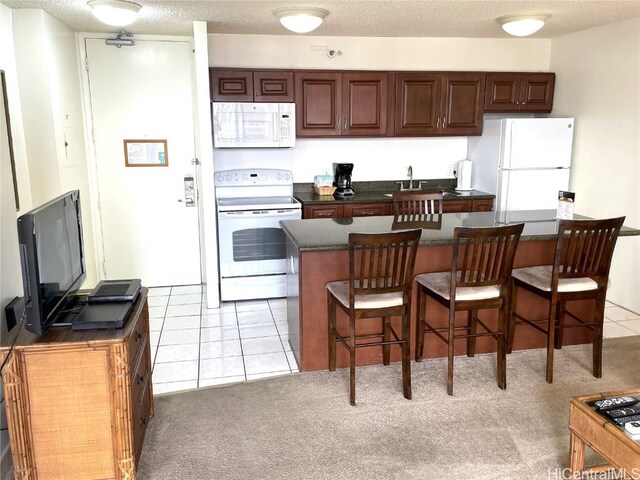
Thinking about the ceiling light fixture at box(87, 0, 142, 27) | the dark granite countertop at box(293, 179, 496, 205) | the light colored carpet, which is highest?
the ceiling light fixture at box(87, 0, 142, 27)

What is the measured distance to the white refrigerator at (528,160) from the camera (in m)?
4.98

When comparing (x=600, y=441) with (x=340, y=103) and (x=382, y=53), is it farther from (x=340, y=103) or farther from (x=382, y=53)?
(x=382, y=53)

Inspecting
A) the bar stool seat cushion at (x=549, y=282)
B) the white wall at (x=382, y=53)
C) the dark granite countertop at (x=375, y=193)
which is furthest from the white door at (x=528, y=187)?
the bar stool seat cushion at (x=549, y=282)

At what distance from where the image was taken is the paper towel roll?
5.51 metres

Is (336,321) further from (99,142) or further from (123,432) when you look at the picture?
(99,142)

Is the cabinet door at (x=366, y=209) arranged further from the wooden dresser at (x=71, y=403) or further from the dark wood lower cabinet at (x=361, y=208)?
the wooden dresser at (x=71, y=403)

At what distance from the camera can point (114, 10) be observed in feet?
11.4

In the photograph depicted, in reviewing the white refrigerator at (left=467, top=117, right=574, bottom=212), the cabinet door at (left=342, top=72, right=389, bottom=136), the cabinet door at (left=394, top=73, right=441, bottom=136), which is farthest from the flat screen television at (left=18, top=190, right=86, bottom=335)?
the white refrigerator at (left=467, top=117, right=574, bottom=212)

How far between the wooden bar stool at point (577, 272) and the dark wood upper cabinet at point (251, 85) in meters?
2.69

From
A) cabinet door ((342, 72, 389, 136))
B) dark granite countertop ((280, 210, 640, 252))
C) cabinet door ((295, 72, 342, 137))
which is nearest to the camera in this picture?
dark granite countertop ((280, 210, 640, 252))

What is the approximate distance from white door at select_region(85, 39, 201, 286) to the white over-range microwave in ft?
1.49

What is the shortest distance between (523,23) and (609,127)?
4.46 feet

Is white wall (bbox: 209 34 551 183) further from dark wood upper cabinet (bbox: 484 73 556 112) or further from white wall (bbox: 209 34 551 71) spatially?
dark wood upper cabinet (bbox: 484 73 556 112)

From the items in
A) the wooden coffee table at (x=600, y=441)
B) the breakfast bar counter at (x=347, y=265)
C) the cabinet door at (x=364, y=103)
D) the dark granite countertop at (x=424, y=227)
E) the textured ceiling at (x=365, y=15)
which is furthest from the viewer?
the cabinet door at (x=364, y=103)
